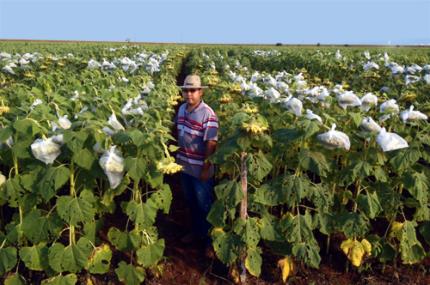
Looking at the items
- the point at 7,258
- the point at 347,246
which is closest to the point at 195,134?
the point at 347,246

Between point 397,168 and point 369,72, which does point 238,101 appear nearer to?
point 397,168

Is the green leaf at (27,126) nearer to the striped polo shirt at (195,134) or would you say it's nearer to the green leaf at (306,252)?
the striped polo shirt at (195,134)

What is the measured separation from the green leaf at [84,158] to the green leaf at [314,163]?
164 centimetres

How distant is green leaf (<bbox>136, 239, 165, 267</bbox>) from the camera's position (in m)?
3.81

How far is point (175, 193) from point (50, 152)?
9.98 feet

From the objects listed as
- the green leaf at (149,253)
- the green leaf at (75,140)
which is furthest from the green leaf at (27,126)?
the green leaf at (149,253)

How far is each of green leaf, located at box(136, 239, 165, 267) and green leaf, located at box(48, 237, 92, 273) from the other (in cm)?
42

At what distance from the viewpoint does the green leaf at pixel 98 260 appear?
382 centimetres

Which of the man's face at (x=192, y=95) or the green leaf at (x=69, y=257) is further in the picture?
the man's face at (x=192, y=95)

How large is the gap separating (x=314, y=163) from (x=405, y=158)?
0.78 metres

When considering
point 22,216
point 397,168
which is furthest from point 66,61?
point 397,168

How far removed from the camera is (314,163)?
3.73m

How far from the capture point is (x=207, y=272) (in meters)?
4.44

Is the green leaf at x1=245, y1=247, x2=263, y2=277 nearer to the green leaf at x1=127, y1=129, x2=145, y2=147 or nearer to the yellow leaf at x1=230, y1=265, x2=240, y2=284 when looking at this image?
the yellow leaf at x1=230, y1=265, x2=240, y2=284
